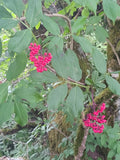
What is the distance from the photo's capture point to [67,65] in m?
0.67

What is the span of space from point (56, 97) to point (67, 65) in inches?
5.2

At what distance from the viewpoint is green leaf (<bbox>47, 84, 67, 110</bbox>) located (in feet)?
2.08

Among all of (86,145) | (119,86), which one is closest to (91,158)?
(86,145)

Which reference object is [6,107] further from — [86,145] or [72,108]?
[86,145]

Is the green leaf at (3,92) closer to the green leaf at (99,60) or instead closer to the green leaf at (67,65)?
the green leaf at (67,65)

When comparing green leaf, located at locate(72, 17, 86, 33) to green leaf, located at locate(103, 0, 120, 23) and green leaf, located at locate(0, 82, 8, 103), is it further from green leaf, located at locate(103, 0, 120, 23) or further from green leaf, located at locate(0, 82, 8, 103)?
green leaf, located at locate(0, 82, 8, 103)

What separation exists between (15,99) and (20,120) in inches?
3.3

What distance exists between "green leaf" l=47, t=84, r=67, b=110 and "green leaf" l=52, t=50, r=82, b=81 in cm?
6

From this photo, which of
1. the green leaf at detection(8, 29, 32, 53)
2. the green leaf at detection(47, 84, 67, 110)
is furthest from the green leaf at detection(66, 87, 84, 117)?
the green leaf at detection(8, 29, 32, 53)

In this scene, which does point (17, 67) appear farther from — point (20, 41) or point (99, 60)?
point (99, 60)

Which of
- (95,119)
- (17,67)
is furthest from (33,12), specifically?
(95,119)

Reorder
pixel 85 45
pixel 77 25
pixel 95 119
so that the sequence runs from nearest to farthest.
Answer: pixel 85 45, pixel 77 25, pixel 95 119

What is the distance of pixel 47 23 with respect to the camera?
59 cm

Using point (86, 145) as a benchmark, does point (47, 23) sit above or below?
above
